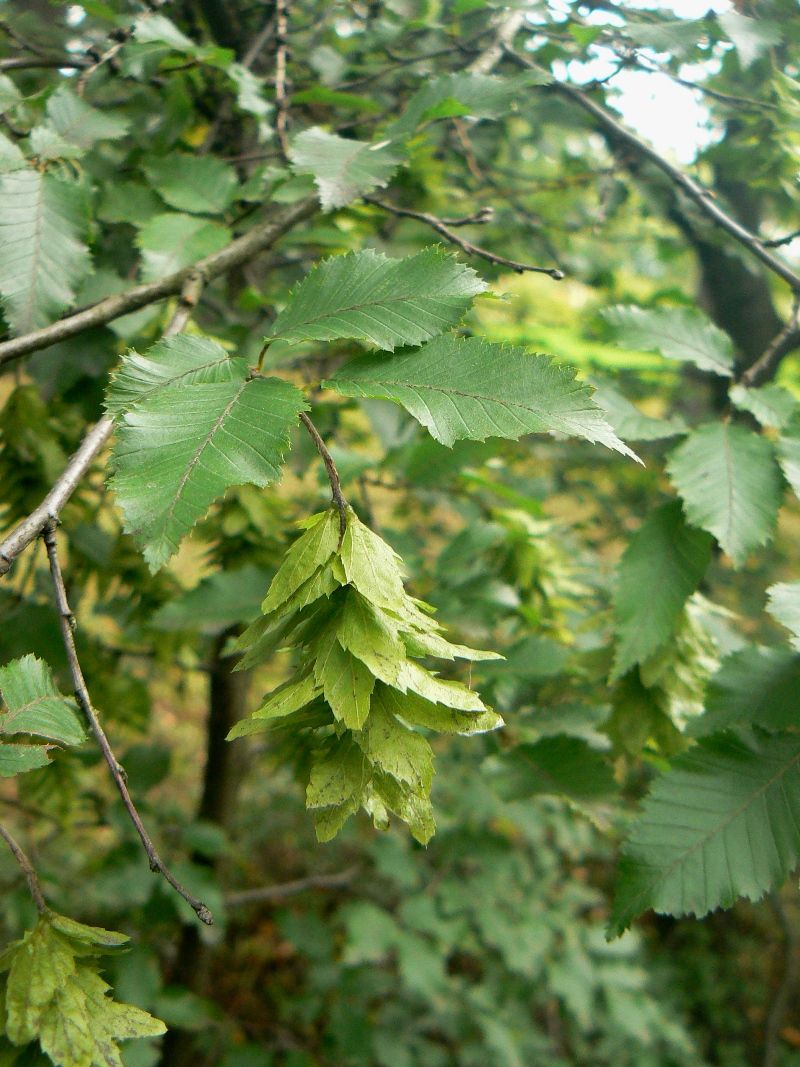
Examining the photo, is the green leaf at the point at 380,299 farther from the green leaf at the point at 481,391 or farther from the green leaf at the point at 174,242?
the green leaf at the point at 174,242

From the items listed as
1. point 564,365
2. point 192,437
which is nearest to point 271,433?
point 192,437

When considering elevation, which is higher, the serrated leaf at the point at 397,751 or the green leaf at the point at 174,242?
the green leaf at the point at 174,242

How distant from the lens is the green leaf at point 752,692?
921 millimetres

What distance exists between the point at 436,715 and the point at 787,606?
15.7 inches

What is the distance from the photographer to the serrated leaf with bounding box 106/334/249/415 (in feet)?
2.37

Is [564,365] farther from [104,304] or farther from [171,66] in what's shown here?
[171,66]

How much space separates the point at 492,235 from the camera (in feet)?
7.67

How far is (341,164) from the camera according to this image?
40.5 inches

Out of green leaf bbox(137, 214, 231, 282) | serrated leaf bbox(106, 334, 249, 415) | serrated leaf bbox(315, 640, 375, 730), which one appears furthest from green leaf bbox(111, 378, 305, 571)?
green leaf bbox(137, 214, 231, 282)

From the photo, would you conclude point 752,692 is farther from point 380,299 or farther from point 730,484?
point 380,299

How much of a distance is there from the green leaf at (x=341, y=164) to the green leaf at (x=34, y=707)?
1.94ft

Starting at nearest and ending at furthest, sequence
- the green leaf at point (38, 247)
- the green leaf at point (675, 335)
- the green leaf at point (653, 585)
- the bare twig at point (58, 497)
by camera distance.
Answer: the bare twig at point (58, 497), the green leaf at point (38, 247), the green leaf at point (653, 585), the green leaf at point (675, 335)

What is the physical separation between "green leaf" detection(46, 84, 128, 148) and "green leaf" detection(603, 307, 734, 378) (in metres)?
0.73

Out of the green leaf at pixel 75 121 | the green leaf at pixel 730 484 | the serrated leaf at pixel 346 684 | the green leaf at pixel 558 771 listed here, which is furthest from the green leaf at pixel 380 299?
the green leaf at pixel 558 771
